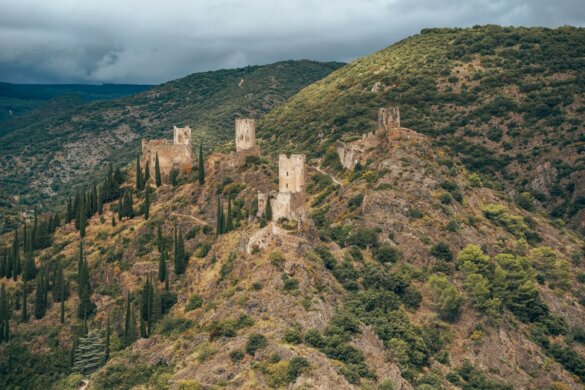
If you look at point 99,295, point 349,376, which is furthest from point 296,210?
point 99,295

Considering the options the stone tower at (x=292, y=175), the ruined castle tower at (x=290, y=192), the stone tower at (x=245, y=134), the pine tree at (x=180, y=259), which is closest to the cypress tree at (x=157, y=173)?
the stone tower at (x=245, y=134)

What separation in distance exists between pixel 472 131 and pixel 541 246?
48.0 meters

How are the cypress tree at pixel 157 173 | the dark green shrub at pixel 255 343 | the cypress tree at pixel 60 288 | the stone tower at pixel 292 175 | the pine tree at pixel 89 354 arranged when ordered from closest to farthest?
the dark green shrub at pixel 255 343 < the stone tower at pixel 292 175 < the pine tree at pixel 89 354 < the cypress tree at pixel 60 288 < the cypress tree at pixel 157 173

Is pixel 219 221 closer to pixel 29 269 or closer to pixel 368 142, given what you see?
pixel 29 269

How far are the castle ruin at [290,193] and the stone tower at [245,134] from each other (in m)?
25.9

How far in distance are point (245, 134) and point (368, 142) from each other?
18.1 m

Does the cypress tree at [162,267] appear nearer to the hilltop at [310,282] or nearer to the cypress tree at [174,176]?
the hilltop at [310,282]

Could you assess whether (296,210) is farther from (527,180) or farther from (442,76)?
(442,76)

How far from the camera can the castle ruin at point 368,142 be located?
118250 millimetres

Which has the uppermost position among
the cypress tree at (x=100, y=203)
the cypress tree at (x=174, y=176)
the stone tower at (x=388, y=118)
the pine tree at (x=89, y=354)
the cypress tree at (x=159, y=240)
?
the stone tower at (x=388, y=118)

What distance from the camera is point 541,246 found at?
10994cm

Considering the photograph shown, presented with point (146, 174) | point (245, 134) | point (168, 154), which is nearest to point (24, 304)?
point (146, 174)

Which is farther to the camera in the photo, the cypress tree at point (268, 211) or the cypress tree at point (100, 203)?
the cypress tree at point (100, 203)

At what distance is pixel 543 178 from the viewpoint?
144 m
